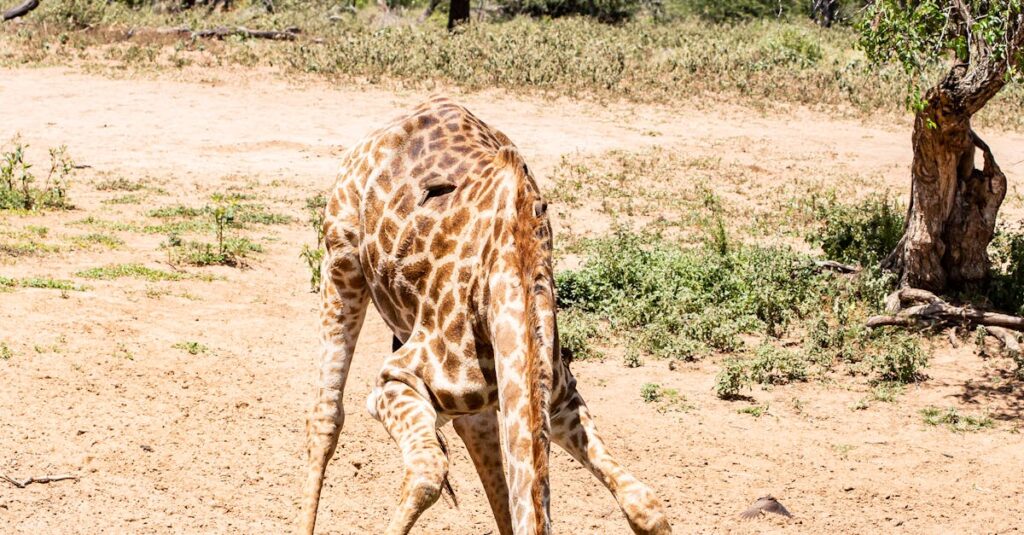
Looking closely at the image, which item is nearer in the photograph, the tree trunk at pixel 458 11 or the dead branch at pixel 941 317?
the dead branch at pixel 941 317

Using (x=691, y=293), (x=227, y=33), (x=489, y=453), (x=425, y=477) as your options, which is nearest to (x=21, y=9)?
(x=227, y=33)

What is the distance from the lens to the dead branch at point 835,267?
1072cm

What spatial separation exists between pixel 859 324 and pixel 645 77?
12.5 m

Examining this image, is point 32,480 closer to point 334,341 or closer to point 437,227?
point 334,341

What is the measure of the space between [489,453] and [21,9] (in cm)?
2385

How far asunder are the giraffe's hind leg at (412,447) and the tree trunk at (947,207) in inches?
249

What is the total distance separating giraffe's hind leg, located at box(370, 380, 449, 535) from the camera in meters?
4.26

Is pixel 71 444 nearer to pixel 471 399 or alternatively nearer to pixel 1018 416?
pixel 471 399

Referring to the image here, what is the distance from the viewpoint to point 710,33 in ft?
89.5

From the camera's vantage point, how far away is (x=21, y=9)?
2580 cm

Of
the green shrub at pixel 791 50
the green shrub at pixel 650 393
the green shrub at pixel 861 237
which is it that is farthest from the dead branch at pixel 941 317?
the green shrub at pixel 791 50

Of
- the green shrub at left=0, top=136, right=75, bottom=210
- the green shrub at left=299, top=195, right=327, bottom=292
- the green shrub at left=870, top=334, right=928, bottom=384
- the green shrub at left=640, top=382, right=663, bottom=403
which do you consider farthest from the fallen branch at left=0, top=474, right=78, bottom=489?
the green shrub at left=0, top=136, right=75, bottom=210

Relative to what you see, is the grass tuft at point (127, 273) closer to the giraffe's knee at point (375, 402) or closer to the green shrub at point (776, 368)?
the green shrub at point (776, 368)

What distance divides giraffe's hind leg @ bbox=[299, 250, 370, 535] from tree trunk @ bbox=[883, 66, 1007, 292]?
224 inches
